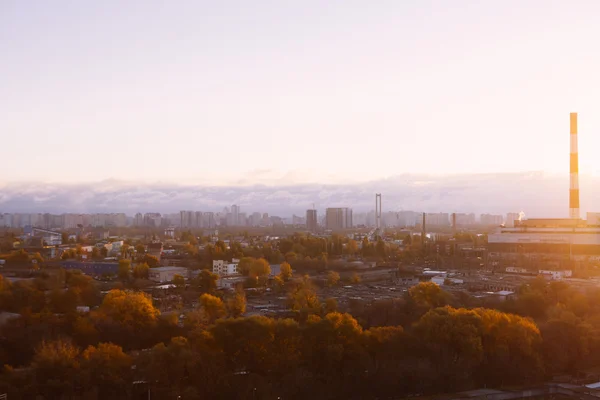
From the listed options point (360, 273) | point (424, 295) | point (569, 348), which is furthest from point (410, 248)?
point (569, 348)

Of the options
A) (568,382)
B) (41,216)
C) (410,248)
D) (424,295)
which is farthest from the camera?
(41,216)

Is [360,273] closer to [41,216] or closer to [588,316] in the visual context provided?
[588,316]

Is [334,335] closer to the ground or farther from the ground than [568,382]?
farther from the ground

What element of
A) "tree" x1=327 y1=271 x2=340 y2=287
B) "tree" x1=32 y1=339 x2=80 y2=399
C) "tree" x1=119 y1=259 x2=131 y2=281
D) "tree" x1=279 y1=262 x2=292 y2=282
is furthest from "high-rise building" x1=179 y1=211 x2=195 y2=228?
"tree" x1=32 y1=339 x2=80 y2=399

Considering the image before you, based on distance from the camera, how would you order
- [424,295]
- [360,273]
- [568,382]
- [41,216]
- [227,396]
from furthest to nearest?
[41,216]
[360,273]
[424,295]
[568,382]
[227,396]

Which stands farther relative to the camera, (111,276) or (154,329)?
(111,276)

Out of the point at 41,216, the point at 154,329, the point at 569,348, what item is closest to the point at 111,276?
the point at 154,329
